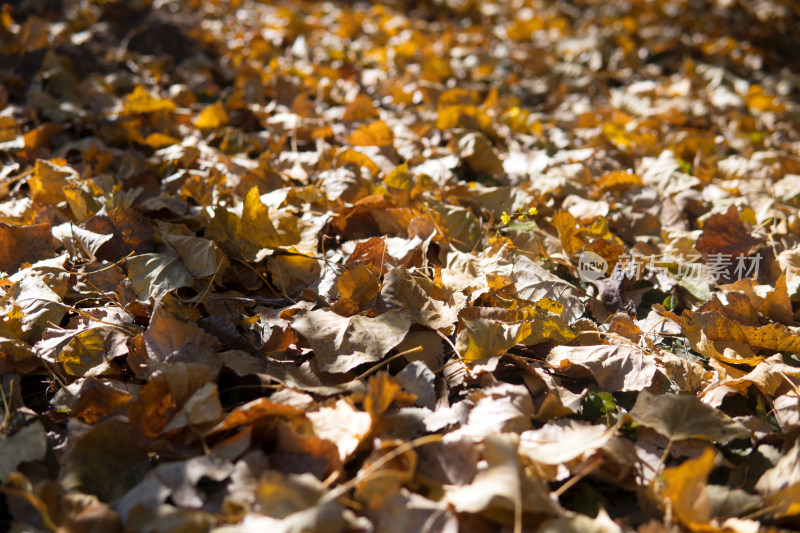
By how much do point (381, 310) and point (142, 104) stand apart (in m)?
1.39

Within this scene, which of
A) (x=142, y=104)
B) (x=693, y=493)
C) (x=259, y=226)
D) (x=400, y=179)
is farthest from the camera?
(x=142, y=104)

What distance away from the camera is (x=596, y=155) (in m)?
2.10

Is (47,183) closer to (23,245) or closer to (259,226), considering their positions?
(23,245)

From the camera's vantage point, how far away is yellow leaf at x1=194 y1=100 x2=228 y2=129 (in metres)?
2.03

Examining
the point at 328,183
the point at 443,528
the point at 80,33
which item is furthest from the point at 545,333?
the point at 80,33

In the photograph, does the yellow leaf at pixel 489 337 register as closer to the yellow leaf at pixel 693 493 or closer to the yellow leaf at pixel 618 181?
the yellow leaf at pixel 693 493

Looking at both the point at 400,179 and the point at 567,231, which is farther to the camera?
the point at 400,179

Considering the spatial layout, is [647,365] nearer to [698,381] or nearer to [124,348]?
[698,381]

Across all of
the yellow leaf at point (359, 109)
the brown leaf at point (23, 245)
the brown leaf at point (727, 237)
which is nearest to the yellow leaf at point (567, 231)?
the brown leaf at point (727, 237)

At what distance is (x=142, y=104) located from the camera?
6.63 ft

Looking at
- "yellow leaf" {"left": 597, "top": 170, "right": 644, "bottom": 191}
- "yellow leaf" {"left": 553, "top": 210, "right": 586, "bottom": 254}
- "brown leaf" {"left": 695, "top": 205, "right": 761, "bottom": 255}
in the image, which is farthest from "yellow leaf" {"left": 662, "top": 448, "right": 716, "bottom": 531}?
"yellow leaf" {"left": 597, "top": 170, "right": 644, "bottom": 191}

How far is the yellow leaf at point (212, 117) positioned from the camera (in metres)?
2.03

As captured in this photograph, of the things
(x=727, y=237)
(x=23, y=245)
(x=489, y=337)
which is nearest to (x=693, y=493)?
(x=489, y=337)

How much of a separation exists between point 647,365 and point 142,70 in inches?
97.1
